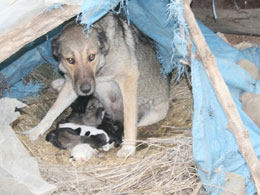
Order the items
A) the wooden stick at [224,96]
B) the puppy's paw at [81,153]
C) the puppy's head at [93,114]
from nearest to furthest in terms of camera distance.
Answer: the wooden stick at [224,96] < the puppy's paw at [81,153] < the puppy's head at [93,114]

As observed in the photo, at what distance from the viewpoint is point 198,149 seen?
2.95 meters

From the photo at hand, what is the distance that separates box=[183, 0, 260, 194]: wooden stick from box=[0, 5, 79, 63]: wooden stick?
2.92 ft

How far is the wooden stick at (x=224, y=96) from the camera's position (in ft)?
9.41

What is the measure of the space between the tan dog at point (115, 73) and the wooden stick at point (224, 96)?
1040 millimetres

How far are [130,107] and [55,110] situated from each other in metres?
0.94

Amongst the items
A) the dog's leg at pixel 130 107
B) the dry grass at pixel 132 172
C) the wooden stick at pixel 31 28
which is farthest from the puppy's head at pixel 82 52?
the wooden stick at pixel 31 28

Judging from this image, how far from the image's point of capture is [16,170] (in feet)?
10.1

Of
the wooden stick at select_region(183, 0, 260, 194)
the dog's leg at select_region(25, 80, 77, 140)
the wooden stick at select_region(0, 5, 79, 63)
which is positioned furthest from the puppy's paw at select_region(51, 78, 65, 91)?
the wooden stick at select_region(183, 0, 260, 194)

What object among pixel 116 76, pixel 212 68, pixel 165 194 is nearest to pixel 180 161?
pixel 165 194

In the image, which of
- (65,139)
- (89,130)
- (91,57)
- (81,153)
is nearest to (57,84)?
(89,130)

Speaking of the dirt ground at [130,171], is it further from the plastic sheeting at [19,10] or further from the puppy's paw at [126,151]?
the plastic sheeting at [19,10]

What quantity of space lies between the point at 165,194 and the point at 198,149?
54 cm

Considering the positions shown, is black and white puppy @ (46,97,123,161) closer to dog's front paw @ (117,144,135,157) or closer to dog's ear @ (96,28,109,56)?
dog's front paw @ (117,144,135,157)

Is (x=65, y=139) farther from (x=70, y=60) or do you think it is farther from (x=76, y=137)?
(x=70, y=60)
